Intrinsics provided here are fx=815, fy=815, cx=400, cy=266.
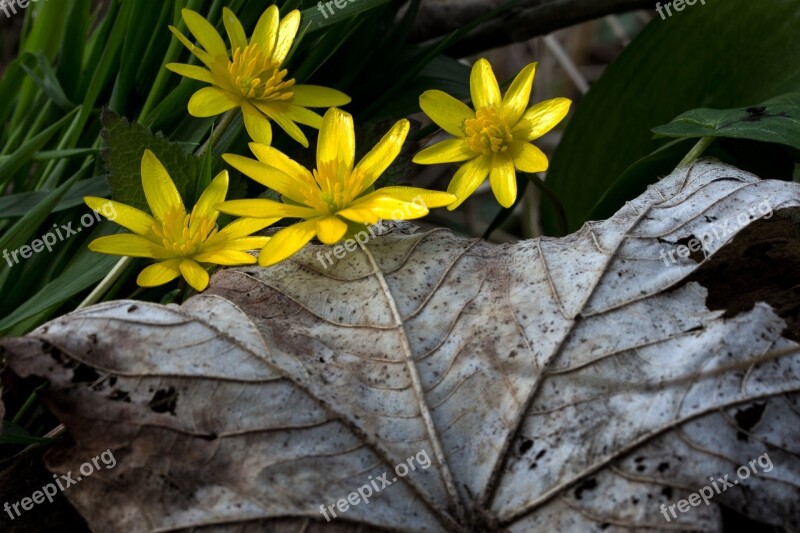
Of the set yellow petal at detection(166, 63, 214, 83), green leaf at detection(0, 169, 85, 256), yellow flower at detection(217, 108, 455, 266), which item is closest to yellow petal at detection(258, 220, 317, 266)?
yellow flower at detection(217, 108, 455, 266)

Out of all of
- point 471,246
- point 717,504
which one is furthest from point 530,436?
point 471,246

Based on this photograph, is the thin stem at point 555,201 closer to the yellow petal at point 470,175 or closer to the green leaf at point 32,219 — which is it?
the yellow petal at point 470,175

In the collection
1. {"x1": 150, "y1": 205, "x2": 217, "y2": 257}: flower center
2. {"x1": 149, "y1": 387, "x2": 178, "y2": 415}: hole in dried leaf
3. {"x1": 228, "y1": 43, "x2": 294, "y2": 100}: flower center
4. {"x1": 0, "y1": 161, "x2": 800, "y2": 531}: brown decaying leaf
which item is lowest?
{"x1": 0, "y1": 161, "x2": 800, "y2": 531}: brown decaying leaf

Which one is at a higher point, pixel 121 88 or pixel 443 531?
pixel 121 88

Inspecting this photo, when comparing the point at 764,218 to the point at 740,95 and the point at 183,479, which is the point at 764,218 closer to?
the point at 740,95

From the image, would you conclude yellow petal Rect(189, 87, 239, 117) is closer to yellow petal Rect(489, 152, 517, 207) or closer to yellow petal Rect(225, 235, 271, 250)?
yellow petal Rect(225, 235, 271, 250)

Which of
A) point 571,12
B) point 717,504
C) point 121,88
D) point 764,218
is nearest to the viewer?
point 717,504

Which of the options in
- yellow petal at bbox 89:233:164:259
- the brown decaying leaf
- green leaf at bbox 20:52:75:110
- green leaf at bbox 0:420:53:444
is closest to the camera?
the brown decaying leaf
